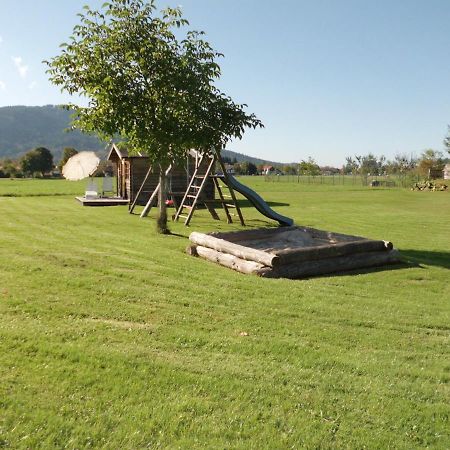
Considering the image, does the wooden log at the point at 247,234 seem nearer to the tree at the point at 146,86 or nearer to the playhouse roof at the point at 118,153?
the tree at the point at 146,86

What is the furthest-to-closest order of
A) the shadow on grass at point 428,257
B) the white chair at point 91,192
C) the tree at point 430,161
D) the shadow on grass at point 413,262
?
the tree at point 430,161 → the white chair at point 91,192 → the shadow on grass at point 428,257 → the shadow on grass at point 413,262

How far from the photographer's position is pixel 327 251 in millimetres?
10781

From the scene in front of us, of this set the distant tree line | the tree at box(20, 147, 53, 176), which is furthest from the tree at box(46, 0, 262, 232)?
the tree at box(20, 147, 53, 176)

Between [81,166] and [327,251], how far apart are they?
2448 centimetres

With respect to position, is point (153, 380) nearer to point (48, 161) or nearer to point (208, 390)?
point (208, 390)

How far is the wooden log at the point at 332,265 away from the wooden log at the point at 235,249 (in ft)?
0.78

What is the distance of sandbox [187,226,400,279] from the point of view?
10.2 m

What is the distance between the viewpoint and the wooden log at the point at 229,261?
10.2 m

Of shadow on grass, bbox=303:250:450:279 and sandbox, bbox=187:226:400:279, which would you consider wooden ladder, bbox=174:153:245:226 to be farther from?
shadow on grass, bbox=303:250:450:279

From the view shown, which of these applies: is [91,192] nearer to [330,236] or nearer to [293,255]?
[330,236]

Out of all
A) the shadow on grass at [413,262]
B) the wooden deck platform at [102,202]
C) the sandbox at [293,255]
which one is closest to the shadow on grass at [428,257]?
the shadow on grass at [413,262]

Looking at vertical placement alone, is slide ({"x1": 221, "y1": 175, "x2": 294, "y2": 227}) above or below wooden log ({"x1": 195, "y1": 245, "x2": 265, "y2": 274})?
above

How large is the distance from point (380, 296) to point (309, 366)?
12.6 ft

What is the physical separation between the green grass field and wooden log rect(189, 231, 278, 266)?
2.52 feet
